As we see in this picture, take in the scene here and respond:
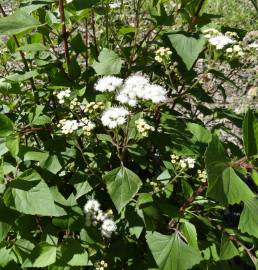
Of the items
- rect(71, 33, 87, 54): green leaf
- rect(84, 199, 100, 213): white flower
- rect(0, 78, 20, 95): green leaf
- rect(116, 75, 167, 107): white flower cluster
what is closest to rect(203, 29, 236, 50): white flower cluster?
rect(116, 75, 167, 107): white flower cluster

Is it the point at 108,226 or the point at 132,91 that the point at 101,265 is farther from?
the point at 132,91

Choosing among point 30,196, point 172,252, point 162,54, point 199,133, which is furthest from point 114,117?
point 172,252

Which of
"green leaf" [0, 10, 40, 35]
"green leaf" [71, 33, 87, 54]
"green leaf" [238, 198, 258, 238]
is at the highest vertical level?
"green leaf" [0, 10, 40, 35]

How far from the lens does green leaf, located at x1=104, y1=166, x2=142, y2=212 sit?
205 centimetres

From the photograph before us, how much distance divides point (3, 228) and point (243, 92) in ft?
13.1

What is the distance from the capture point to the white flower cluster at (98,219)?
7.67 ft

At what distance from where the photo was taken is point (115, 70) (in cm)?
249

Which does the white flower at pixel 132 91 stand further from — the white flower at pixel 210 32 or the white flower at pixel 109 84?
the white flower at pixel 210 32

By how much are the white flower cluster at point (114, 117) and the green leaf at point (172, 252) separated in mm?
624

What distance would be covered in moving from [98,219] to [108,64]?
864mm

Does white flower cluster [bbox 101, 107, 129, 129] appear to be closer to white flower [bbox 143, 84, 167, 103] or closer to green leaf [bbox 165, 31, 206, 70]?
white flower [bbox 143, 84, 167, 103]

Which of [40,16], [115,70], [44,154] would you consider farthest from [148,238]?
[40,16]

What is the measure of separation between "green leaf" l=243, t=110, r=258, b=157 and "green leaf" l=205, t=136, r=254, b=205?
114mm

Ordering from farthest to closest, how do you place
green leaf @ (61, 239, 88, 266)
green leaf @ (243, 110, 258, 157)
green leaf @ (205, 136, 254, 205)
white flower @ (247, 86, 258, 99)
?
white flower @ (247, 86, 258, 99) < green leaf @ (61, 239, 88, 266) < green leaf @ (243, 110, 258, 157) < green leaf @ (205, 136, 254, 205)
